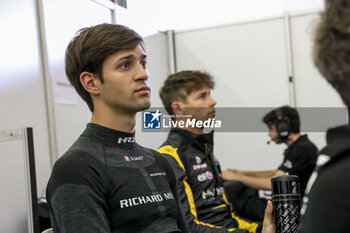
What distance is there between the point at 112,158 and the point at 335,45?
0.70m

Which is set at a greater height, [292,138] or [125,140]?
[125,140]

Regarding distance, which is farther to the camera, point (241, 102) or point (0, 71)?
point (241, 102)

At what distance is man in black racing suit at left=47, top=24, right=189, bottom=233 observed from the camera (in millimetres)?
1025

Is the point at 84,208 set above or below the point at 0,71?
below

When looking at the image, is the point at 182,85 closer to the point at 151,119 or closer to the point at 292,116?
the point at 151,119

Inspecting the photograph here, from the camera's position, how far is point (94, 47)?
3.87ft

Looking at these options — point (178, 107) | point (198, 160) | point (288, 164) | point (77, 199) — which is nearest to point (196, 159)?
point (198, 160)

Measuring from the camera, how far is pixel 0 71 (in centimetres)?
193

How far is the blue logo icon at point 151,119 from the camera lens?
2.21 meters

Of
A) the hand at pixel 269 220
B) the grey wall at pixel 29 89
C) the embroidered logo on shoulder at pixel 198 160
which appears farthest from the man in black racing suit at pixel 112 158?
the grey wall at pixel 29 89

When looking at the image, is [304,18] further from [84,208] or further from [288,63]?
[84,208]

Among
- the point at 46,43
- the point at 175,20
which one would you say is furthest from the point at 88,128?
the point at 175,20

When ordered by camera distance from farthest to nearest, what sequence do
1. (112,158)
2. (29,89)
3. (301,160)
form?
(301,160)
(29,89)
(112,158)

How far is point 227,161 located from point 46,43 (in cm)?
185
